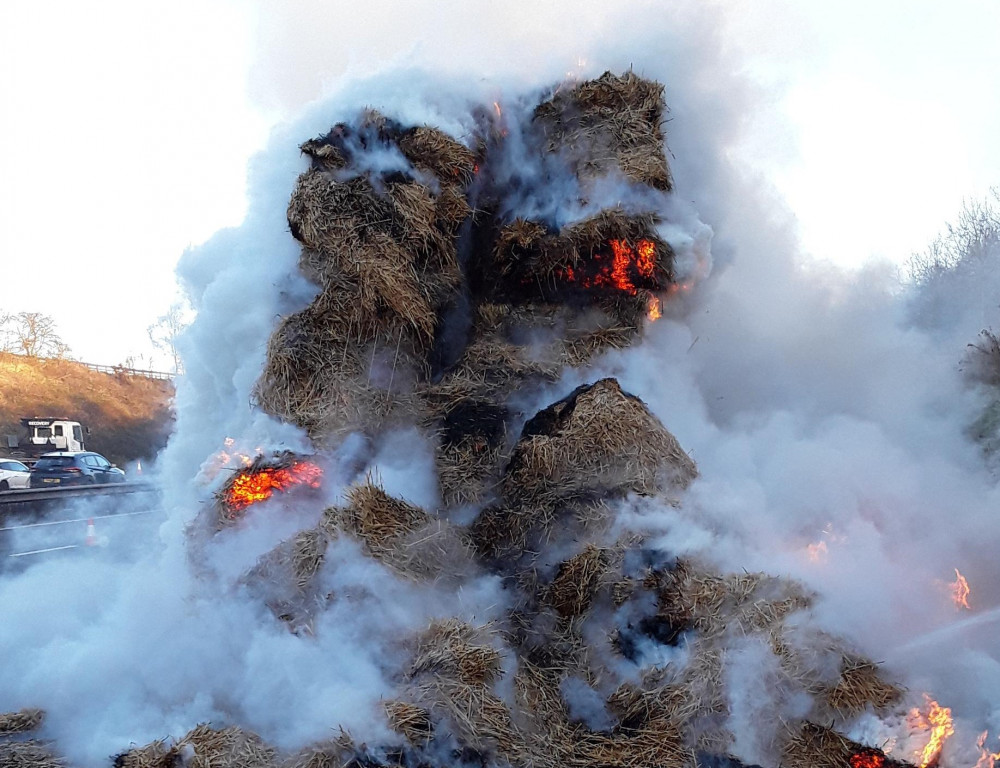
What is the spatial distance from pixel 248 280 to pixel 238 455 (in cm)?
163

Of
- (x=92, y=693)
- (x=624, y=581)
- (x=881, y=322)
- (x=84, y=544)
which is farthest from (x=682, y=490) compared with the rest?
(x=84, y=544)

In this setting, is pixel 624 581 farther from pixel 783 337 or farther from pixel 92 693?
pixel 783 337

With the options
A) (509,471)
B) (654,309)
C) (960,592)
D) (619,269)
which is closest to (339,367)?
(509,471)

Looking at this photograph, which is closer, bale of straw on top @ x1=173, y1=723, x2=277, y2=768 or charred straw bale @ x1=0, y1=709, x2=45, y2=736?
bale of straw on top @ x1=173, y1=723, x2=277, y2=768

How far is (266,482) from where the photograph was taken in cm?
515

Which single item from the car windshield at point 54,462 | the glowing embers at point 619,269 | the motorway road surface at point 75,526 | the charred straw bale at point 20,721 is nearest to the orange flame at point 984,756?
the glowing embers at point 619,269

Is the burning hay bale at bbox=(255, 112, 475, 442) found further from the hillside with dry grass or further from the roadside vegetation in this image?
the hillside with dry grass

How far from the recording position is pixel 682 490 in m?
5.00

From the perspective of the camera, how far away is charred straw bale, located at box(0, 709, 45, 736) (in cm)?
404

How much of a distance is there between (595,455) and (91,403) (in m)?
33.5

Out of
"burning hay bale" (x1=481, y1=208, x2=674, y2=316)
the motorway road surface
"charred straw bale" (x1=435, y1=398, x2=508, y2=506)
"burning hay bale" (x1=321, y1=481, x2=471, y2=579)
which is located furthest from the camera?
the motorway road surface

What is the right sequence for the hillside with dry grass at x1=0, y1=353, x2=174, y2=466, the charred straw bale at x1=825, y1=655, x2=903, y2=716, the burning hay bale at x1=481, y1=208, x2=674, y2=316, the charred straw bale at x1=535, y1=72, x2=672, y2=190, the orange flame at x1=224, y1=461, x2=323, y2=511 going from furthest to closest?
the hillside with dry grass at x1=0, y1=353, x2=174, y2=466, the charred straw bale at x1=535, y1=72, x2=672, y2=190, the burning hay bale at x1=481, y1=208, x2=674, y2=316, the orange flame at x1=224, y1=461, x2=323, y2=511, the charred straw bale at x1=825, y1=655, x2=903, y2=716

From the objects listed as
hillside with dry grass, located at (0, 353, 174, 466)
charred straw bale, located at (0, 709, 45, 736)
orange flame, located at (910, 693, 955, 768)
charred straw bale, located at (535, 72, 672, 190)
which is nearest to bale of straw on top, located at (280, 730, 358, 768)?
charred straw bale, located at (0, 709, 45, 736)

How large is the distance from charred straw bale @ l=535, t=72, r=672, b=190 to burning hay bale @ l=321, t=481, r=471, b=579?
3190 millimetres
